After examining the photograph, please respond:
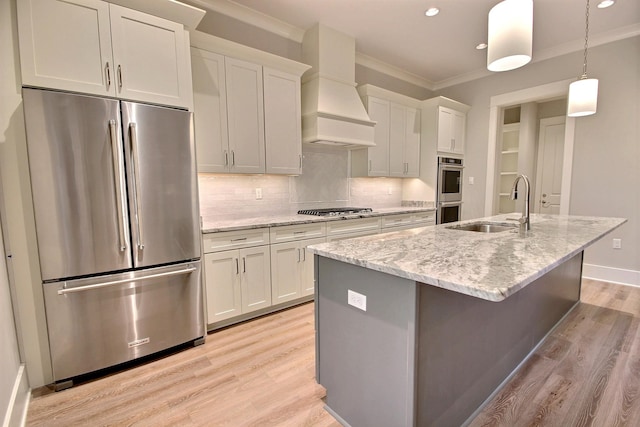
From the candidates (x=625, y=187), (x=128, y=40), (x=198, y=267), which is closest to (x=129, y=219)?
(x=198, y=267)

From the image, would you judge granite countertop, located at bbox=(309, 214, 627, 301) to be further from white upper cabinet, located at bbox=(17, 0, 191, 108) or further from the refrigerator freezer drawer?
white upper cabinet, located at bbox=(17, 0, 191, 108)

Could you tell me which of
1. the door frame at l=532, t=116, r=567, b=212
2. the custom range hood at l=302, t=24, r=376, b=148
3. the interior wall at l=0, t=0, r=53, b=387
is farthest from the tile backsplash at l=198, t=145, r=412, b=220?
the door frame at l=532, t=116, r=567, b=212

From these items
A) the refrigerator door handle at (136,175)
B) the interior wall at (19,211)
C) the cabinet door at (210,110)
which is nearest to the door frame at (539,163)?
the cabinet door at (210,110)

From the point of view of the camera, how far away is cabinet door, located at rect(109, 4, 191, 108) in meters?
1.91

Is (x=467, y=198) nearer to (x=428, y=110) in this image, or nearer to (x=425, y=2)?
(x=428, y=110)

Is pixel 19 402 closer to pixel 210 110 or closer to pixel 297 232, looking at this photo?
pixel 297 232

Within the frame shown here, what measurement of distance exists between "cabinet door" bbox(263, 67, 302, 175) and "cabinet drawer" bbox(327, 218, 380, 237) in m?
0.70

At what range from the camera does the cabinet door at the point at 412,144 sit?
4352 millimetres

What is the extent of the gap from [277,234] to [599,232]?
93.9 inches

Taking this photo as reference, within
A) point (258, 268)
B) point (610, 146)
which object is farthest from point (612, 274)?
point (258, 268)

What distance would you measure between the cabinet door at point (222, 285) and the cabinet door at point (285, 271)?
0.35 m

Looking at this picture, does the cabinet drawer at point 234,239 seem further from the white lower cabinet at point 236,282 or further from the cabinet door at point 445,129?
the cabinet door at point 445,129

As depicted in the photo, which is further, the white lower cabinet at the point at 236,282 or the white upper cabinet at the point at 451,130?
the white upper cabinet at the point at 451,130

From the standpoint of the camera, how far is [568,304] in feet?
8.89
